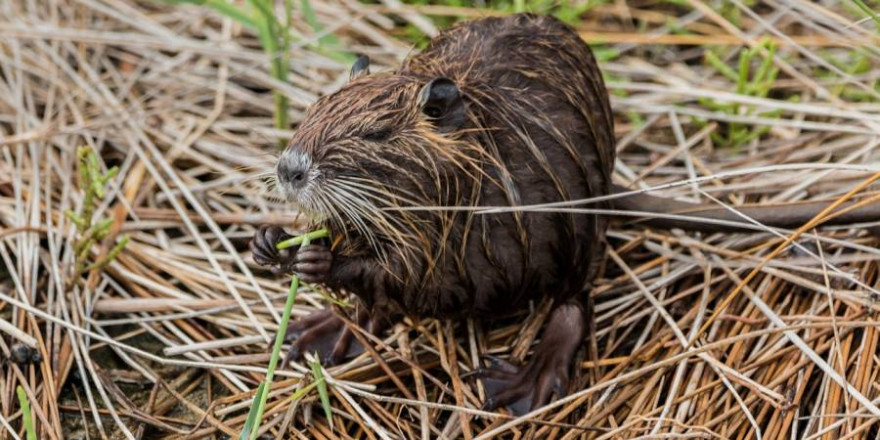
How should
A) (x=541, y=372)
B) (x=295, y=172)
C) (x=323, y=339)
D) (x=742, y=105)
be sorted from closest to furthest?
(x=295, y=172) → (x=541, y=372) → (x=323, y=339) → (x=742, y=105)

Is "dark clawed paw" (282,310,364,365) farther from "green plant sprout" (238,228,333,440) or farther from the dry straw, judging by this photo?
"green plant sprout" (238,228,333,440)

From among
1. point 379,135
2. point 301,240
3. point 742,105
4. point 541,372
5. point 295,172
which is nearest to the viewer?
point 295,172

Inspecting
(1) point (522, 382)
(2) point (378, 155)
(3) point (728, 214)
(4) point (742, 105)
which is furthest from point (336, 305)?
(4) point (742, 105)

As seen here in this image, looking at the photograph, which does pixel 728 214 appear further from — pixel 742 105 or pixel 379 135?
pixel 379 135

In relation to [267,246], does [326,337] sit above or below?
below

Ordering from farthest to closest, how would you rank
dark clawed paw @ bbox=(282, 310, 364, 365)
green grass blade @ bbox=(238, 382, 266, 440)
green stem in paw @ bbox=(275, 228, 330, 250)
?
dark clawed paw @ bbox=(282, 310, 364, 365) < green stem in paw @ bbox=(275, 228, 330, 250) < green grass blade @ bbox=(238, 382, 266, 440)

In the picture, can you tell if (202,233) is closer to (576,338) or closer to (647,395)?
(576,338)

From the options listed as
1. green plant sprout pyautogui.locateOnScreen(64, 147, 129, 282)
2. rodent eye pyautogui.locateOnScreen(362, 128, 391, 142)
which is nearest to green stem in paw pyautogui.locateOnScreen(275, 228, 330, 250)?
rodent eye pyautogui.locateOnScreen(362, 128, 391, 142)

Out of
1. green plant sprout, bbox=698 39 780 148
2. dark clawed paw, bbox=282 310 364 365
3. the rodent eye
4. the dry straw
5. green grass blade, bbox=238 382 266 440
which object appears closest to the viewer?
green grass blade, bbox=238 382 266 440
